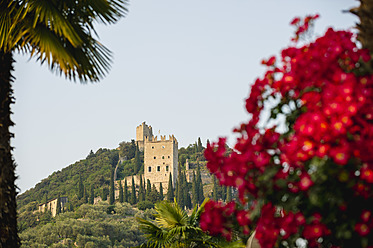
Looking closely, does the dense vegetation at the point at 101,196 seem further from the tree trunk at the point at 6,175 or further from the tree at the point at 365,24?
the tree at the point at 365,24

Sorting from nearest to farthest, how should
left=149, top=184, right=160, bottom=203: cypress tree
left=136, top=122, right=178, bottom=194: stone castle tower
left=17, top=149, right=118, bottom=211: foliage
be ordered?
left=149, top=184, right=160, bottom=203: cypress tree
left=136, top=122, right=178, bottom=194: stone castle tower
left=17, top=149, right=118, bottom=211: foliage

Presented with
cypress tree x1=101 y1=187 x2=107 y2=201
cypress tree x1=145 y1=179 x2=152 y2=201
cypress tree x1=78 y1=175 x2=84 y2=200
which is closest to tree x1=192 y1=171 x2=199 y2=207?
cypress tree x1=145 y1=179 x2=152 y2=201

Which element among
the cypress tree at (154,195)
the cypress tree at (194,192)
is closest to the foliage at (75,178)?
the cypress tree at (154,195)

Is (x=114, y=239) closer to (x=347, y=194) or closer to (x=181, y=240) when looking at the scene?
(x=181, y=240)

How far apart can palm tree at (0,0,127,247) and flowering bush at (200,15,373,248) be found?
1684 millimetres

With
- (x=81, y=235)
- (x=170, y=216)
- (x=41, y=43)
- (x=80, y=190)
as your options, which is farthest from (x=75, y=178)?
(x=41, y=43)

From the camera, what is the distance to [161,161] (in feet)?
337

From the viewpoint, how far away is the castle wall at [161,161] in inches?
3954

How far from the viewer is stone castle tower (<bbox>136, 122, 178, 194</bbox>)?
100m

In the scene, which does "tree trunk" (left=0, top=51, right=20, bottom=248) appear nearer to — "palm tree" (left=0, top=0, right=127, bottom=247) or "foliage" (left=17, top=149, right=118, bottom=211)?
"palm tree" (left=0, top=0, right=127, bottom=247)

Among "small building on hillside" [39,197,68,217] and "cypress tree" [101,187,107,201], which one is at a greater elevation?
"cypress tree" [101,187,107,201]

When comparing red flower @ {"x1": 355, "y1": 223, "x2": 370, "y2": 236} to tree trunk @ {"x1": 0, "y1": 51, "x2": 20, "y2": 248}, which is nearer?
red flower @ {"x1": 355, "y1": 223, "x2": 370, "y2": 236}

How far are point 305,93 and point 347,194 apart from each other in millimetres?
555

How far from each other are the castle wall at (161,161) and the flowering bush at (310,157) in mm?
96033
